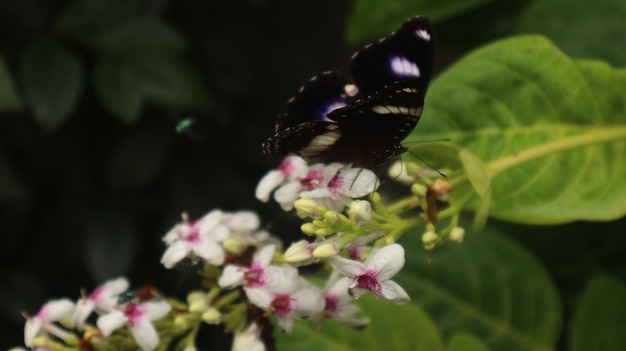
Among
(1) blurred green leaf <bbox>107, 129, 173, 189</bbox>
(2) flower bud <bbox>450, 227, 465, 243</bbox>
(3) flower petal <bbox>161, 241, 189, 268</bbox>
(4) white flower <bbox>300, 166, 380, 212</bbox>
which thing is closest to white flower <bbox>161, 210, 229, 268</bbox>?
(3) flower petal <bbox>161, 241, 189, 268</bbox>

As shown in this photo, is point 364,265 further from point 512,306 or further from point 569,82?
point 512,306

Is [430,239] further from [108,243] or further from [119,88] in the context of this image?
[108,243]

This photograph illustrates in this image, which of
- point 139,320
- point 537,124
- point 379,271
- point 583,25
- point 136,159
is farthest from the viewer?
point 136,159

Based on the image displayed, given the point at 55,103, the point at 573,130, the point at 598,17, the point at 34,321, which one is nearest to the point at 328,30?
the point at 55,103

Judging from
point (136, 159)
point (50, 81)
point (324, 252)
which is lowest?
point (136, 159)

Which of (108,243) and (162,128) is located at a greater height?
(162,128)

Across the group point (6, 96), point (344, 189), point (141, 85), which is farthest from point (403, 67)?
point (141, 85)

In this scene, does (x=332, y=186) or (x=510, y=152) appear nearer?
(x=332, y=186)
